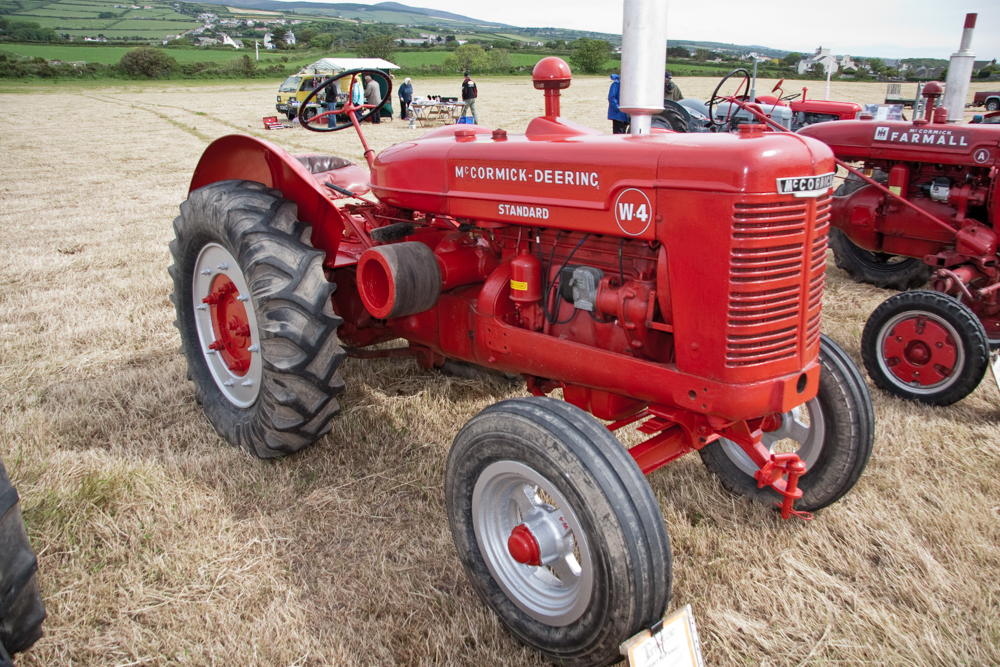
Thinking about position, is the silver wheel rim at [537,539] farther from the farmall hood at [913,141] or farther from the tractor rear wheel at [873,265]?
the tractor rear wheel at [873,265]

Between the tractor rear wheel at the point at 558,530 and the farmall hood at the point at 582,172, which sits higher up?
the farmall hood at the point at 582,172

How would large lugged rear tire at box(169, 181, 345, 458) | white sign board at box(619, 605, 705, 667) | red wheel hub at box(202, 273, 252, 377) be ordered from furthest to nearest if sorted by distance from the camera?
red wheel hub at box(202, 273, 252, 377), large lugged rear tire at box(169, 181, 345, 458), white sign board at box(619, 605, 705, 667)

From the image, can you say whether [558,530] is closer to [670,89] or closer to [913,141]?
[913,141]

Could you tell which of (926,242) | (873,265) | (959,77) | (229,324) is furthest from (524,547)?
(959,77)

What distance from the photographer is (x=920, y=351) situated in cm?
347

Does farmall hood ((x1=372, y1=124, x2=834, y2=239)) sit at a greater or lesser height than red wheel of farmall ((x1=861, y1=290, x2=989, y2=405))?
greater

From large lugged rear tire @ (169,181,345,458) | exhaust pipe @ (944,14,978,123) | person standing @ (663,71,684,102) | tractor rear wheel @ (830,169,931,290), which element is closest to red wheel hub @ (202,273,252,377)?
large lugged rear tire @ (169,181,345,458)

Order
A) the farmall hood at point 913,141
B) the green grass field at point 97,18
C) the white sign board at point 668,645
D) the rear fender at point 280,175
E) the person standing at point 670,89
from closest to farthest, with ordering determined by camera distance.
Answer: the white sign board at point 668,645, the rear fender at point 280,175, the farmall hood at point 913,141, the person standing at point 670,89, the green grass field at point 97,18

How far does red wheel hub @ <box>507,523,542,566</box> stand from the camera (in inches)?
77.6

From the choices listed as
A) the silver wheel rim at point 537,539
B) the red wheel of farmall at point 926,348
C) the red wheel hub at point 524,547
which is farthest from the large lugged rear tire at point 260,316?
the red wheel of farmall at point 926,348

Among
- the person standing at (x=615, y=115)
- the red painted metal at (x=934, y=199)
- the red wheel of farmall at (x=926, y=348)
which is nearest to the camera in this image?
the red wheel of farmall at (x=926, y=348)

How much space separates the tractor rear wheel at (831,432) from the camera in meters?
2.45

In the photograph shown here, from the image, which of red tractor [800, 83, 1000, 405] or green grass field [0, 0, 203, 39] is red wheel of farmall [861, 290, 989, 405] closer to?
red tractor [800, 83, 1000, 405]

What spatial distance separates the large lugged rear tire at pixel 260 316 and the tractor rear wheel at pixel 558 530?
2.77ft
